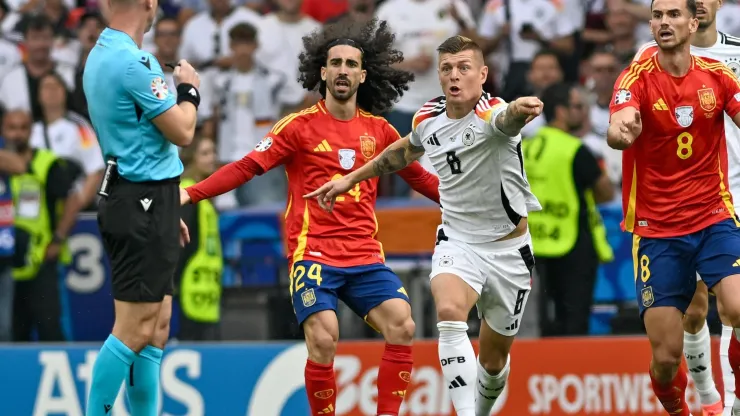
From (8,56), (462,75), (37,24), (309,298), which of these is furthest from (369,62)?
(8,56)

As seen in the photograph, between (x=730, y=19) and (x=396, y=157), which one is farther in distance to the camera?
(x=730, y=19)

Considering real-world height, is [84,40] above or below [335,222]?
above

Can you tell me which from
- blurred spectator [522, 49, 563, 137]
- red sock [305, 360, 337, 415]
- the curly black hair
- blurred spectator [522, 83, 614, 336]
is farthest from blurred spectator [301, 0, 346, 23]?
red sock [305, 360, 337, 415]

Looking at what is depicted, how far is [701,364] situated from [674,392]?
480 millimetres

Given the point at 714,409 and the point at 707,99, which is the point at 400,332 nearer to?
the point at 714,409

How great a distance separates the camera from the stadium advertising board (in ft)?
34.1

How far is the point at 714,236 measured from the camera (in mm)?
8156

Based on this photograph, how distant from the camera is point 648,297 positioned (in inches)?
322

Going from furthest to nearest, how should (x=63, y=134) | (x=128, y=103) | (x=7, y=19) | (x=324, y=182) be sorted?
(x=7, y=19) → (x=63, y=134) → (x=324, y=182) → (x=128, y=103)

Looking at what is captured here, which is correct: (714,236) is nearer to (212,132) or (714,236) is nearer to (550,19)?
(550,19)

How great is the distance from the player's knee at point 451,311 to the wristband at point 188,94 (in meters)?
1.94

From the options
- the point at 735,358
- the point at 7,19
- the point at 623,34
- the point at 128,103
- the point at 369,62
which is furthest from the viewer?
the point at 7,19

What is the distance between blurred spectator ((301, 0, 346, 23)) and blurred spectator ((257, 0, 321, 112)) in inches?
13.0

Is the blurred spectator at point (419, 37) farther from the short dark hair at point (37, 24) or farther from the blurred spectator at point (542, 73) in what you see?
the short dark hair at point (37, 24)
